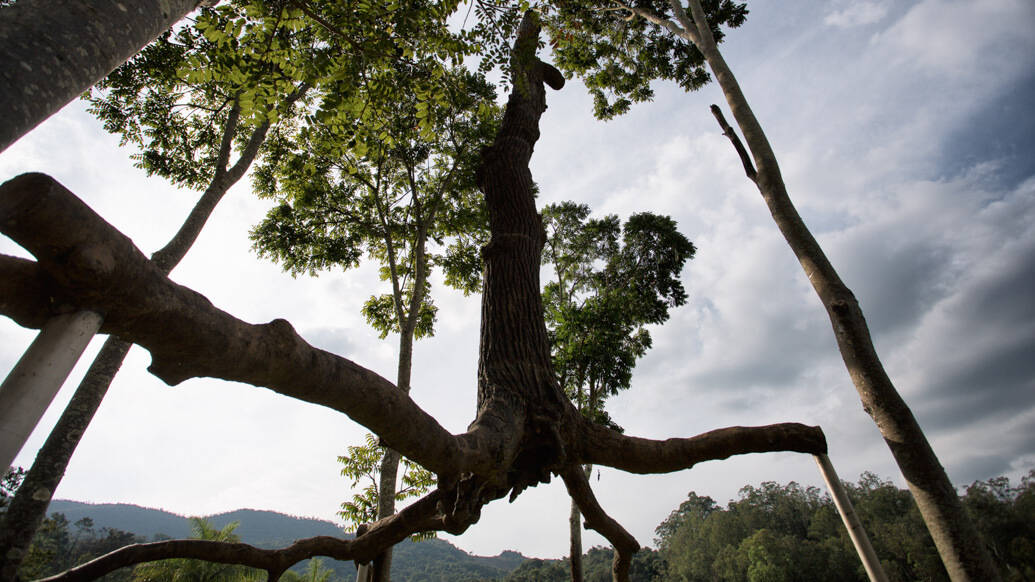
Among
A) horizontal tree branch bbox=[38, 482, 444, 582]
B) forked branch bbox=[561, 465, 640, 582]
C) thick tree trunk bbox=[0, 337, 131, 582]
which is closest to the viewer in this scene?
horizontal tree branch bbox=[38, 482, 444, 582]

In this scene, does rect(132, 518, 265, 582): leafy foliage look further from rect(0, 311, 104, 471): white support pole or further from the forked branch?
rect(0, 311, 104, 471): white support pole

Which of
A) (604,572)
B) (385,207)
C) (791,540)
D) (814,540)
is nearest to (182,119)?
(385,207)

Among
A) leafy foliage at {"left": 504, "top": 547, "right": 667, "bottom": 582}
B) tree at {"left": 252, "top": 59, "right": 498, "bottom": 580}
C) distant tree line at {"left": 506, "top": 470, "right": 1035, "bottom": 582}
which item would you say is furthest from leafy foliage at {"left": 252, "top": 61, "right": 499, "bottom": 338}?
leafy foliage at {"left": 504, "top": 547, "right": 667, "bottom": 582}

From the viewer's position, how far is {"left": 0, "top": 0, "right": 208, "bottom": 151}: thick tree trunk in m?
1.37

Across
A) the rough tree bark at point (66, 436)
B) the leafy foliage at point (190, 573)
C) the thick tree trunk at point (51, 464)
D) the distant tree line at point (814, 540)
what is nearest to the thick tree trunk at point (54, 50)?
the rough tree bark at point (66, 436)

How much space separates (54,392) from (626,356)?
11.7m

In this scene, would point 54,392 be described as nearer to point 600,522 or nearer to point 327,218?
point 600,522

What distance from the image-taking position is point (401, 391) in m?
1.74

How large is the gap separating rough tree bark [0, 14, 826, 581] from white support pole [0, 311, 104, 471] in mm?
59

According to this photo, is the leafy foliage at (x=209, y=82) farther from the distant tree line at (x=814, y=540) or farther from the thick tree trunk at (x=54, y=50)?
the distant tree line at (x=814, y=540)

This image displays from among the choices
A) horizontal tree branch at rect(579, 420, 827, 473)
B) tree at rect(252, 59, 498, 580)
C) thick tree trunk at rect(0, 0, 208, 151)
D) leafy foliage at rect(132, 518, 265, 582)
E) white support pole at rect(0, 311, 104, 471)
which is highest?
tree at rect(252, 59, 498, 580)

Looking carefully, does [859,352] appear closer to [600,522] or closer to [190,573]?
[600,522]

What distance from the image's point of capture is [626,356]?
39.0ft

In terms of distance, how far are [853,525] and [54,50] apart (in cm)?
438
